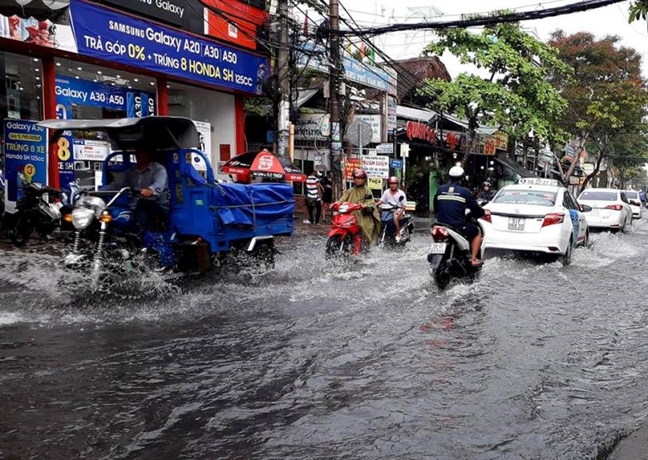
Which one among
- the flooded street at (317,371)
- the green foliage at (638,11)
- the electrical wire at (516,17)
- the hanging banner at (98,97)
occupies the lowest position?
the flooded street at (317,371)

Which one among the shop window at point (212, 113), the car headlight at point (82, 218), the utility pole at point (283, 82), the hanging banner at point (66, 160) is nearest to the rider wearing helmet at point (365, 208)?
the car headlight at point (82, 218)

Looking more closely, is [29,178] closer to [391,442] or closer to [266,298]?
[266,298]

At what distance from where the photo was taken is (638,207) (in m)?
29.9

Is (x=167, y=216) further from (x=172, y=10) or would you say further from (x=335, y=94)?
(x=335, y=94)

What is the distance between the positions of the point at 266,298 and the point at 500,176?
32536 millimetres

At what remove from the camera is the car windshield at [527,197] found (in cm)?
1148

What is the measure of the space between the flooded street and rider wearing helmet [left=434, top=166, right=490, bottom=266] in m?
0.77

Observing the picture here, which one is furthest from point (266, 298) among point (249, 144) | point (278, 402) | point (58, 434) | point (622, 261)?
point (249, 144)

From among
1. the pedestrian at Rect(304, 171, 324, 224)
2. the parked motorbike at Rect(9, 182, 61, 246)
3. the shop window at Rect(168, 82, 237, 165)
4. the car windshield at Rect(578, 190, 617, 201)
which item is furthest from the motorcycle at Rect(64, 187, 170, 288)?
the car windshield at Rect(578, 190, 617, 201)

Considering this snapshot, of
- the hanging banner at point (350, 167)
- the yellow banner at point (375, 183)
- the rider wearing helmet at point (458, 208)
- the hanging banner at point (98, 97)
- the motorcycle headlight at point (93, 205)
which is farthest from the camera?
the yellow banner at point (375, 183)

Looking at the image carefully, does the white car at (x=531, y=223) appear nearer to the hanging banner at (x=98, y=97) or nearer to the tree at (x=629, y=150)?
the hanging banner at (x=98, y=97)

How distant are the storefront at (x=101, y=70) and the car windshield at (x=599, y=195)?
1142 centimetres

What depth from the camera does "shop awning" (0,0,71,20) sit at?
12383 millimetres

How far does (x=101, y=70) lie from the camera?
15.3m
